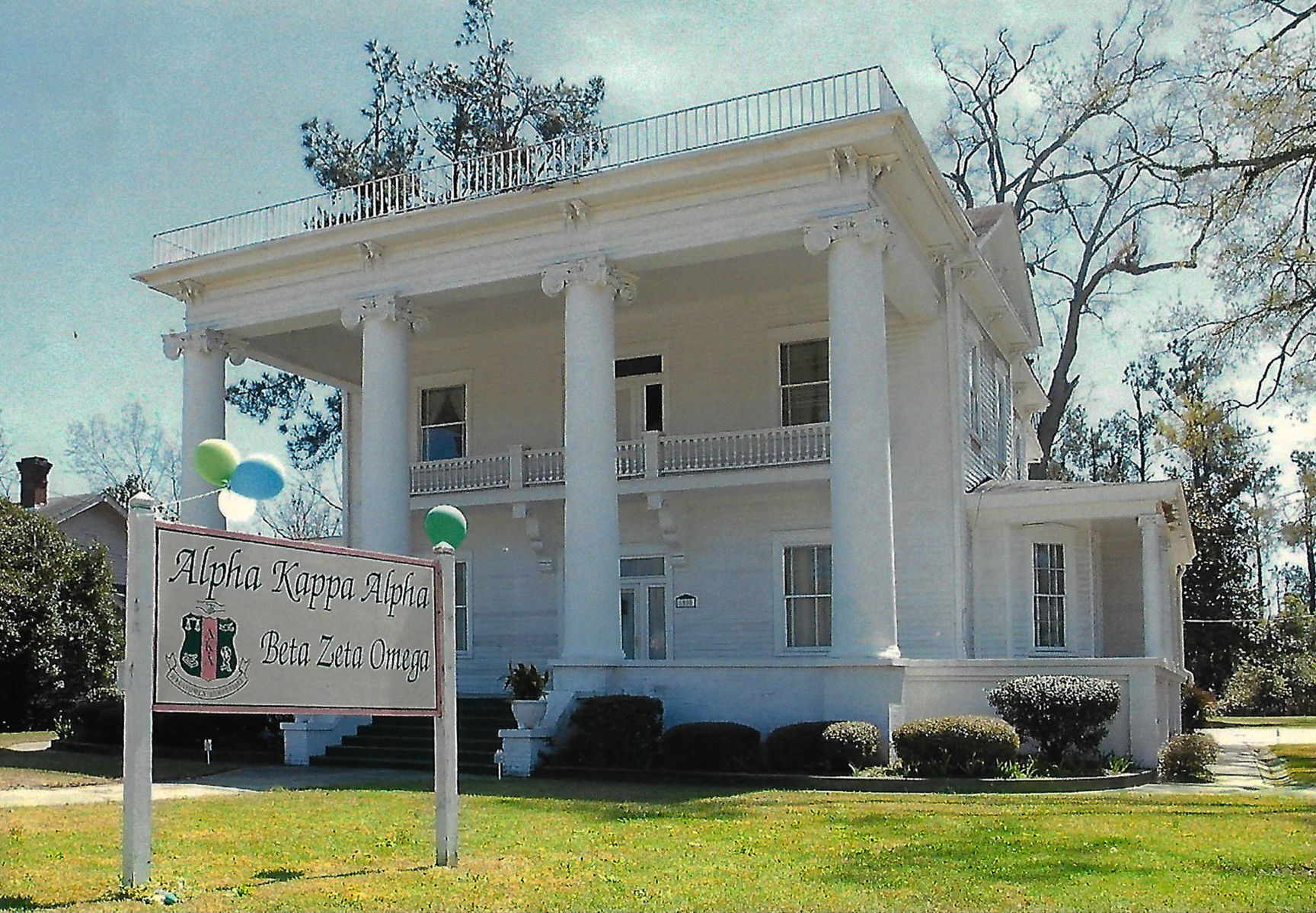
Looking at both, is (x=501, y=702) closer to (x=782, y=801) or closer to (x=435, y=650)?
(x=782, y=801)

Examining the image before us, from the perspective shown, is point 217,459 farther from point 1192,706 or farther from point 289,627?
point 1192,706

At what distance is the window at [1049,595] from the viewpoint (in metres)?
23.5

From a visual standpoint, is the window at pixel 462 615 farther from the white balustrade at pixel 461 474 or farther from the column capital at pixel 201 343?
the column capital at pixel 201 343

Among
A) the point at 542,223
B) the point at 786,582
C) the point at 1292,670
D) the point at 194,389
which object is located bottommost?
the point at 1292,670

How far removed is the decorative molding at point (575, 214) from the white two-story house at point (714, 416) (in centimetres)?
6

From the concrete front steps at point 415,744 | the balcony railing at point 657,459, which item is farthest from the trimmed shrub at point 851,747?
the balcony railing at point 657,459

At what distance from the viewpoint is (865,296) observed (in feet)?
61.7

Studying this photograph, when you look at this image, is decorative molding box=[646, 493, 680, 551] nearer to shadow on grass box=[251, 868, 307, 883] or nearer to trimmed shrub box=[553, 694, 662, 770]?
trimmed shrub box=[553, 694, 662, 770]

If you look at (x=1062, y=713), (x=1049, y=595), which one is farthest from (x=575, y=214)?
(x=1049, y=595)

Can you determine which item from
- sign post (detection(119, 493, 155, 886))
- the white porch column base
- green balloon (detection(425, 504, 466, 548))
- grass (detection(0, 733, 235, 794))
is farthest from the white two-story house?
sign post (detection(119, 493, 155, 886))

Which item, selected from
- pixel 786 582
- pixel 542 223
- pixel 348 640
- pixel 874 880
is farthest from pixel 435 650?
pixel 786 582

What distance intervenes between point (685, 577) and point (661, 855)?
1399 cm

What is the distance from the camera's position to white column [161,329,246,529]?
24.1 metres

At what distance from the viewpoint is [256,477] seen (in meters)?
9.88
